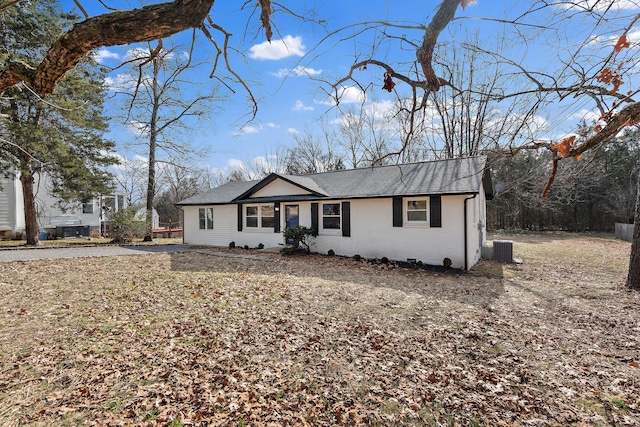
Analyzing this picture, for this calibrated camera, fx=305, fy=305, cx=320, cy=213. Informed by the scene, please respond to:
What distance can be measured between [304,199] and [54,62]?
437 inches

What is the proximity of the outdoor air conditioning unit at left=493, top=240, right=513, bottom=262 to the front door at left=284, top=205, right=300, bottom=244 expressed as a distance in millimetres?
8691

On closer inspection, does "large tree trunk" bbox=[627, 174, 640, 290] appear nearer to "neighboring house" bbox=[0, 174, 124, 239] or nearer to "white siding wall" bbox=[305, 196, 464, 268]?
"white siding wall" bbox=[305, 196, 464, 268]

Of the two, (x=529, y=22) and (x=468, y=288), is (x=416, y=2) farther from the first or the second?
(x=468, y=288)

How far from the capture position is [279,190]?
14648 millimetres

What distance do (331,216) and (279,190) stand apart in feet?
10.0

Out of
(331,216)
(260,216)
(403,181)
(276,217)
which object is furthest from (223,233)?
(403,181)

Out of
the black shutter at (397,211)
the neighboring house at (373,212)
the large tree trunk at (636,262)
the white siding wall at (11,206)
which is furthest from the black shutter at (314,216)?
the white siding wall at (11,206)

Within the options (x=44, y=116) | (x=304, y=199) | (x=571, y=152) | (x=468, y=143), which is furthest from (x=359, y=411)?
(x=468, y=143)

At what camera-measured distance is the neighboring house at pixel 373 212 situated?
34.6 feet

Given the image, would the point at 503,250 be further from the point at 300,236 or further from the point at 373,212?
the point at 300,236

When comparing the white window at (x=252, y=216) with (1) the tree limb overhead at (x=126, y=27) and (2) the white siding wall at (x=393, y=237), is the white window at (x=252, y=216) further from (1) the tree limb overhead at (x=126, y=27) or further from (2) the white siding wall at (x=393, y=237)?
(1) the tree limb overhead at (x=126, y=27)

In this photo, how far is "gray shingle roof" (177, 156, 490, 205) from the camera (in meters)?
10.6

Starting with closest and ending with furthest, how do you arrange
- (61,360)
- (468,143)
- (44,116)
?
(61,360), (44,116), (468,143)

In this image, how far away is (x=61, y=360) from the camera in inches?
147
